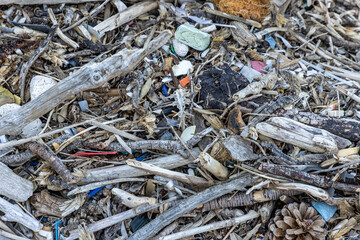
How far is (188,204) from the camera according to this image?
2.21 meters

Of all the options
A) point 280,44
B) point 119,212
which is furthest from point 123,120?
point 280,44

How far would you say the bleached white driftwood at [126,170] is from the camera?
227 cm

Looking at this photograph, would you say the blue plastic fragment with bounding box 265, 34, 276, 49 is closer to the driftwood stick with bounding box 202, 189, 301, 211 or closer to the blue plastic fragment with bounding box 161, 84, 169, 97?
the blue plastic fragment with bounding box 161, 84, 169, 97

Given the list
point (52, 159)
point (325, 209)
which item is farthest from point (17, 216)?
point (325, 209)

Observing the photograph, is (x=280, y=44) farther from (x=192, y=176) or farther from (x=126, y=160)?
(x=126, y=160)

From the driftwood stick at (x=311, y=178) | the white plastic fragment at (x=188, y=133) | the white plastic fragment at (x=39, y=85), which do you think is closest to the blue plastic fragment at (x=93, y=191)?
the white plastic fragment at (x=188, y=133)

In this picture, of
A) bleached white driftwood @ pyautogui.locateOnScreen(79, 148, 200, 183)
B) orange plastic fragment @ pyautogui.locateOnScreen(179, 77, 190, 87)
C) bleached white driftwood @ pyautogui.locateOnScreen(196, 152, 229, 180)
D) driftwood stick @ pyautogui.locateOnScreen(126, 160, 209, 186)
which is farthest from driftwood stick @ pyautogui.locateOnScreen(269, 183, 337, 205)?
orange plastic fragment @ pyautogui.locateOnScreen(179, 77, 190, 87)

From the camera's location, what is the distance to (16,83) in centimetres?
254

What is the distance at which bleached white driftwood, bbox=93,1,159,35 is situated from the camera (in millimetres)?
2706

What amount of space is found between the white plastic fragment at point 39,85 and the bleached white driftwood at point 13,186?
2.00 feet

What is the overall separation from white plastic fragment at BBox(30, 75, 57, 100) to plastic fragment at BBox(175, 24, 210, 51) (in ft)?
3.87

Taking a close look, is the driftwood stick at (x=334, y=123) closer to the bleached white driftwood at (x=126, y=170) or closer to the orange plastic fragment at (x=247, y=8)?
the bleached white driftwood at (x=126, y=170)

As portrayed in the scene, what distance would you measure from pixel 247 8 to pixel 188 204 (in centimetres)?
190

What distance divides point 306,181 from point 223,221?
0.68 metres
